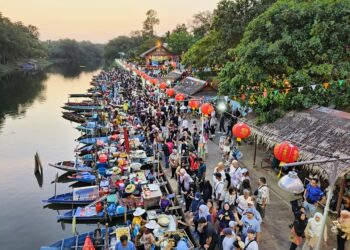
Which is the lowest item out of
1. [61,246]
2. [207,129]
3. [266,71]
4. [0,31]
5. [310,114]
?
[61,246]

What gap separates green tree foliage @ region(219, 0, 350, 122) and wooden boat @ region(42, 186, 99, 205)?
29.0ft

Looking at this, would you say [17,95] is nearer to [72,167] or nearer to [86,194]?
[72,167]

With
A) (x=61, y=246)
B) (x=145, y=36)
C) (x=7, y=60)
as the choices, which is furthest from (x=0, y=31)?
(x=61, y=246)

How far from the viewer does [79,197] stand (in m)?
14.7

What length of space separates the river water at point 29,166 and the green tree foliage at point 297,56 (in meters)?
10.5

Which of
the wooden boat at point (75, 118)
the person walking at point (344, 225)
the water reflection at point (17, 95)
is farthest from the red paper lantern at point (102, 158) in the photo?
the water reflection at point (17, 95)

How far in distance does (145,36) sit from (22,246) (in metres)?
103

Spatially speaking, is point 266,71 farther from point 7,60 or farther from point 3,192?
point 7,60

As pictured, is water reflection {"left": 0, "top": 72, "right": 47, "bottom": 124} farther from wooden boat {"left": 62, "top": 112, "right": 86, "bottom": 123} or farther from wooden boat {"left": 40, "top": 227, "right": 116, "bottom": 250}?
wooden boat {"left": 40, "top": 227, "right": 116, "bottom": 250}

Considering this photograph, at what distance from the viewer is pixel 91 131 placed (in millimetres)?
25578

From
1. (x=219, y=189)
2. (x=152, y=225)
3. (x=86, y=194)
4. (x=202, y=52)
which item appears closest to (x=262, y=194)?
(x=219, y=189)

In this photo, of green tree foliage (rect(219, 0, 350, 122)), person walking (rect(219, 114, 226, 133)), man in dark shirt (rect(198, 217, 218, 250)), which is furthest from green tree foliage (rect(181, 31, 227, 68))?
man in dark shirt (rect(198, 217, 218, 250))

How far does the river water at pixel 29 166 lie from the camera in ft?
45.9

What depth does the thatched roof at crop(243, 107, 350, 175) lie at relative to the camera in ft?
34.4
